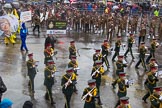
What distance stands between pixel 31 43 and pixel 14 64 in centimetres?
600

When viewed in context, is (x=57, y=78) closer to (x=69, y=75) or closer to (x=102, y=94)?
(x=102, y=94)

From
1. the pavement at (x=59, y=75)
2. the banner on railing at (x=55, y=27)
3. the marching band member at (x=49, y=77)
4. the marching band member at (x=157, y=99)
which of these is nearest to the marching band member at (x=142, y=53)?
the pavement at (x=59, y=75)

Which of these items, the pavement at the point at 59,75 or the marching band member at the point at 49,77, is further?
the pavement at the point at 59,75

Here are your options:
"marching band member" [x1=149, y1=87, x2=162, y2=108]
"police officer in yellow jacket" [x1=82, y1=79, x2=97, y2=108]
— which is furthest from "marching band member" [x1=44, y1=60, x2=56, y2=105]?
"marching band member" [x1=149, y1=87, x2=162, y2=108]

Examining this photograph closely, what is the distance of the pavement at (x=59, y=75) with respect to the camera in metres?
14.1

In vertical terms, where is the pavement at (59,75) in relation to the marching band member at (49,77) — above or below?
below

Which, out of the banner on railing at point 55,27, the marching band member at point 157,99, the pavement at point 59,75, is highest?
the banner on railing at point 55,27

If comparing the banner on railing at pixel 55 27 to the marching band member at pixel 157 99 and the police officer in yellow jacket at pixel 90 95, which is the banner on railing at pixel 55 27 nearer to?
the police officer in yellow jacket at pixel 90 95

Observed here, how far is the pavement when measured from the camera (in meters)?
14.1

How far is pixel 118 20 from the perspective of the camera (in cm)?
2933

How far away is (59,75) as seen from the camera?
56.7ft

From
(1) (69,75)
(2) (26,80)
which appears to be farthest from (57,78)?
(1) (69,75)

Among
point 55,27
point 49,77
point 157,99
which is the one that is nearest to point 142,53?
point 55,27

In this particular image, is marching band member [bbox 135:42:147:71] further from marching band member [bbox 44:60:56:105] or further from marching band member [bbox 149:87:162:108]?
marching band member [bbox 149:87:162:108]
